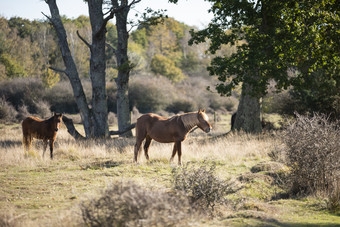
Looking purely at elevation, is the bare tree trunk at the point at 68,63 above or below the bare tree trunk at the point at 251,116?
above

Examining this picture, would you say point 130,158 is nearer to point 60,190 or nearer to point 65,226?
point 60,190

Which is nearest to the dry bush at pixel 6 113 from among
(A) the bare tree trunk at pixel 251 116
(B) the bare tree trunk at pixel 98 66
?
(B) the bare tree trunk at pixel 98 66

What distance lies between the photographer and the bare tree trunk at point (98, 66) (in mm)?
17250

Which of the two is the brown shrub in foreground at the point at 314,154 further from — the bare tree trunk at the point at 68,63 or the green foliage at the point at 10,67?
the green foliage at the point at 10,67

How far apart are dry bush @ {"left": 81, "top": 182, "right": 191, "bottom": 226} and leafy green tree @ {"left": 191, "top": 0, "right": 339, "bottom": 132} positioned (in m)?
8.90

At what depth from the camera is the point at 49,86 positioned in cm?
3903

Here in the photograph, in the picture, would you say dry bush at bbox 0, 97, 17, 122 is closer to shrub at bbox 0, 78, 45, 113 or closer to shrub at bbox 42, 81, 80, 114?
shrub at bbox 0, 78, 45, 113

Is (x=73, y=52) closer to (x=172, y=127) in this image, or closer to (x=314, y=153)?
(x=172, y=127)

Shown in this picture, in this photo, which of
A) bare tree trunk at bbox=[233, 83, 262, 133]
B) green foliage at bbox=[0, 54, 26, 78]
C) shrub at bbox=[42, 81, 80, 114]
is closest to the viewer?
bare tree trunk at bbox=[233, 83, 262, 133]

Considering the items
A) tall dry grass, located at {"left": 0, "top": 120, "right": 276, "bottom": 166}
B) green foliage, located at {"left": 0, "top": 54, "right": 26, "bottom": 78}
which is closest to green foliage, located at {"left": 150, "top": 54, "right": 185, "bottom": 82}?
green foliage, located at {"left": 0, "top": 54, "right": 26, "bottom": 78}

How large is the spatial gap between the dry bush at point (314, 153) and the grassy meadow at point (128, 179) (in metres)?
0.65

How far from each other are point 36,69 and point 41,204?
4946cm

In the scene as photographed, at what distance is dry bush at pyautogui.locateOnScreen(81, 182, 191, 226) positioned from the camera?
4.27 metres

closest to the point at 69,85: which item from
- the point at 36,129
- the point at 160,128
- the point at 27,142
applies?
the point at 27,142
